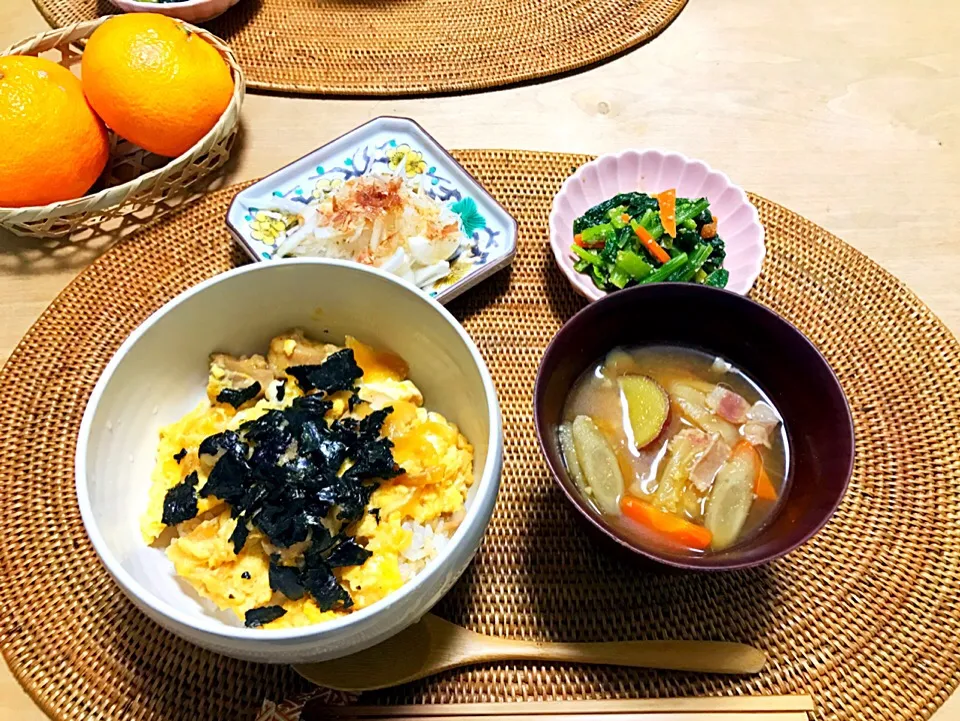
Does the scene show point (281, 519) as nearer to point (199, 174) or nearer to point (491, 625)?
point (491, 625)

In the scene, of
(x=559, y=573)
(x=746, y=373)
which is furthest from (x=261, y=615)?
(x=746, y=373)

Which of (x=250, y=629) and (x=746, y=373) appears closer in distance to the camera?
(x=250, y=629)

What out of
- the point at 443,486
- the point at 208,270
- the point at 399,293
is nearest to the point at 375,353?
the point at 399,293

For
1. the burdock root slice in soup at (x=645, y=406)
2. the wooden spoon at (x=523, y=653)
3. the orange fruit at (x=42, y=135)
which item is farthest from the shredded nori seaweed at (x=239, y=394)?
the orange fruit at (x=42, y=135)

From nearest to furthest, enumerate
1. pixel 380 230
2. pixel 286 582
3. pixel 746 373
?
pixel 286 582
pixel 746 373
pixel 380 230

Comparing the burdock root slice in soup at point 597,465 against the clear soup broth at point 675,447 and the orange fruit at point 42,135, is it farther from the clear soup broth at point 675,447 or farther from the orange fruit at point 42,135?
the orange fruit at point 42,135

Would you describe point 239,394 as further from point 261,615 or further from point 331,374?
point 261,615

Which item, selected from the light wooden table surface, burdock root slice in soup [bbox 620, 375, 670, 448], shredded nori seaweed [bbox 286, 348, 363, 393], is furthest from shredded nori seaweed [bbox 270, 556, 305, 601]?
the light wooden table surface
